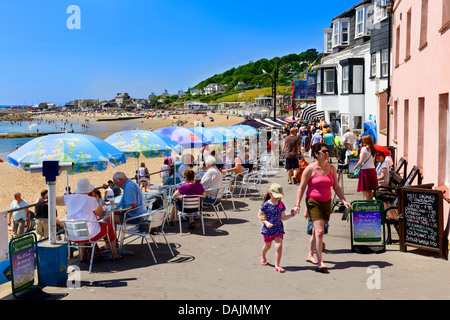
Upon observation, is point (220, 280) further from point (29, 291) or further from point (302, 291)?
point (29, 291)

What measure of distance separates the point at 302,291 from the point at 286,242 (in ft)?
8.00

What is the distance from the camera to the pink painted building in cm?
816

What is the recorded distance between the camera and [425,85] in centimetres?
977

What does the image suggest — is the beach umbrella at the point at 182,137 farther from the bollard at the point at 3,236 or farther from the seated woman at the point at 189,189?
the bollard at the point at 3,236

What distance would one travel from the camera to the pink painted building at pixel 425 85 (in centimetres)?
816

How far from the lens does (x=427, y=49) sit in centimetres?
967

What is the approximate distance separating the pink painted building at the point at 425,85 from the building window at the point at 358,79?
41.4ft

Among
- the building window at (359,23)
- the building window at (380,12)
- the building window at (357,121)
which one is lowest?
the building window at (357,121)

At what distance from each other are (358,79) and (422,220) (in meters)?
23.1

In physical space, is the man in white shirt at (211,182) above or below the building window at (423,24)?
below

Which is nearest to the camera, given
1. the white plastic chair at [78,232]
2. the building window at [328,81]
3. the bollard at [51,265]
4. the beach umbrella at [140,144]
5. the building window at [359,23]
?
the bollard at [51,265]

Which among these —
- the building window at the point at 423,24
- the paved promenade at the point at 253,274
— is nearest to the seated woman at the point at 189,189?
the paved promenade at the point at 253,274

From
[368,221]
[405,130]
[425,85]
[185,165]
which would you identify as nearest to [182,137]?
[185,165]
